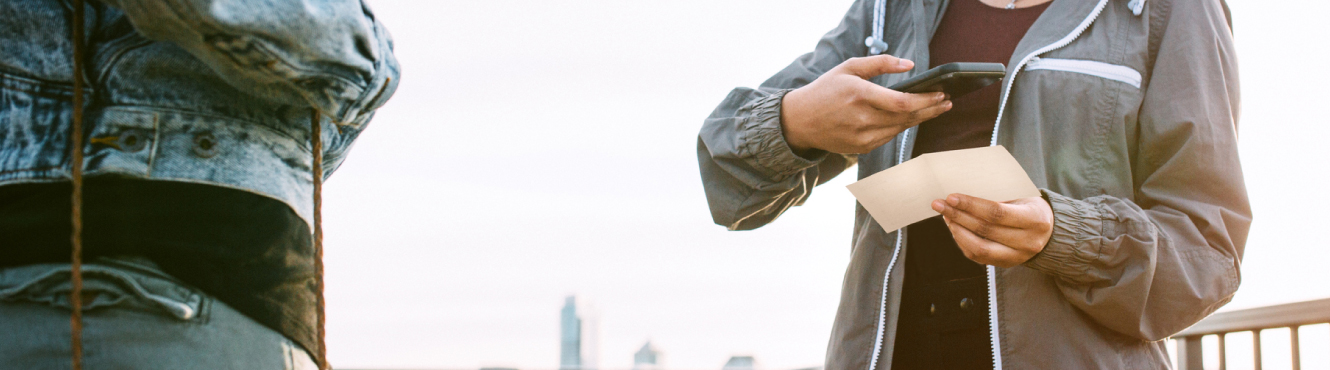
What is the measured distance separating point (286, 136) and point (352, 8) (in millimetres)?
184

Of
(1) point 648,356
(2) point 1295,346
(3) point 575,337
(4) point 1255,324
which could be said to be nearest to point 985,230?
(2) point 1295,346

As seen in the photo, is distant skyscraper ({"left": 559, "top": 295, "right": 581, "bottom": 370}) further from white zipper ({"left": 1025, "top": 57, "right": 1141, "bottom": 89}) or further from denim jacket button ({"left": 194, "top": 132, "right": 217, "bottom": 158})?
denim jacket button ({"left": 194, "top": 132, "right": 217, "bottom": 158})

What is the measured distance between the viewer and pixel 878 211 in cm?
133

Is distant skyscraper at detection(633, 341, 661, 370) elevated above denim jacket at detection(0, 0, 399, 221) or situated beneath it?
situated beneath

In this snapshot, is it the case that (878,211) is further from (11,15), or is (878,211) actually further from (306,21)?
(11,15)

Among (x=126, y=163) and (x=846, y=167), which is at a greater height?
(x=126, y=163)

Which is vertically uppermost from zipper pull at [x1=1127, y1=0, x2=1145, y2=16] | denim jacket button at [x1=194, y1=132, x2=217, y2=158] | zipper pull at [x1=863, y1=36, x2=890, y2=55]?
zipper pull at [x1=1127, y1=0, x2=1145, y2=16]

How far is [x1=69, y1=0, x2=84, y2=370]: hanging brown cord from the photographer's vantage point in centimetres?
81

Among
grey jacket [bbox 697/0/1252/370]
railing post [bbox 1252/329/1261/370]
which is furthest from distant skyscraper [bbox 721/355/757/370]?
grey jacket [bbox 697/0/1252/370]

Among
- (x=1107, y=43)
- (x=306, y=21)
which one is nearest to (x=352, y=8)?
(x=306, y=21)

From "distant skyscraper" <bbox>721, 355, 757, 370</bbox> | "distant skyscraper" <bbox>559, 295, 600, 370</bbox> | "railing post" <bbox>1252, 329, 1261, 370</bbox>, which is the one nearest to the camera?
"railing post" <bbox>1252, 329, 1261, 370</bbox>

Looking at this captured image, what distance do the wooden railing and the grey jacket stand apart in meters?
0.92

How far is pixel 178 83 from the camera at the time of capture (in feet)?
3.05

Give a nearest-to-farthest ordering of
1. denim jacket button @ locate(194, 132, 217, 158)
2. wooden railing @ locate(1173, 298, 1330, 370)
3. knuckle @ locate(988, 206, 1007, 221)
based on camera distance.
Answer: denim jacket button @ locate(194, 132, 217, 158) → knuckle @ locate(988, 206, 1007, 221) → wooden railing @ locate(1173, 298, 1330, 370)
